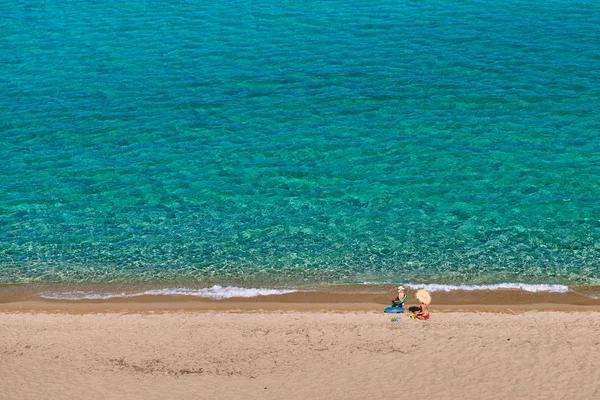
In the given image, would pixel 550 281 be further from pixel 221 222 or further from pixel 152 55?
pixel 152 55

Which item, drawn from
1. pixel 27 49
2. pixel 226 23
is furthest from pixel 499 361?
pixel 27 49

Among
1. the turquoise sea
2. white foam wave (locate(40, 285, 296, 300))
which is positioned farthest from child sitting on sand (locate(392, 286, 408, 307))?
white foam wave (locate(40, 285, 296, 300))

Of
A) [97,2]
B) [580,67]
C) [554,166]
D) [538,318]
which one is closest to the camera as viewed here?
[538,318]

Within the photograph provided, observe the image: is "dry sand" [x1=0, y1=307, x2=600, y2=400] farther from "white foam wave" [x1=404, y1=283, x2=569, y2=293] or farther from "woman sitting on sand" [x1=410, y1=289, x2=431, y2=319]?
"white foam wave" [x1=404, y1=283, x2=569, y2=293]

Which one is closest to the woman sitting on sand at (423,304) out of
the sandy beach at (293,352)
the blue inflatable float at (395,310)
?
the sandy beach at (293,352)

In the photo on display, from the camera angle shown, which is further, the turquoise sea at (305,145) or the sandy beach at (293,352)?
the turquoise sea at (305,145)

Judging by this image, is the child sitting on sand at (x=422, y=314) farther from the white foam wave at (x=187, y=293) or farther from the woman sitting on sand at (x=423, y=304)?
the white foam wave at (x=187, y=293)
